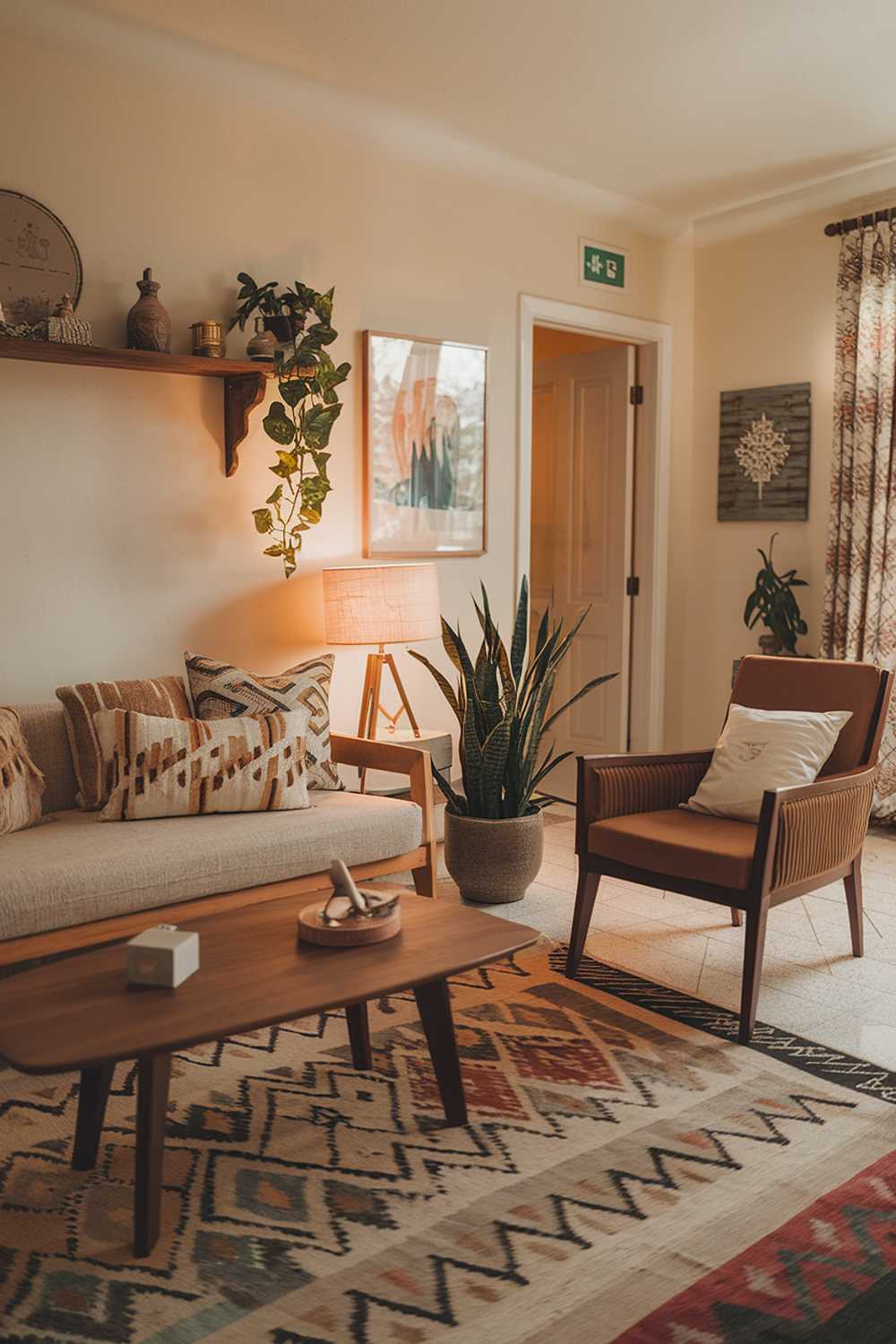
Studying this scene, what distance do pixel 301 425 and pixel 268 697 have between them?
1007mm

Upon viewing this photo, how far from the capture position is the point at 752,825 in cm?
325

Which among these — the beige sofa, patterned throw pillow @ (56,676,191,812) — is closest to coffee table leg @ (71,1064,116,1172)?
the beige sofa

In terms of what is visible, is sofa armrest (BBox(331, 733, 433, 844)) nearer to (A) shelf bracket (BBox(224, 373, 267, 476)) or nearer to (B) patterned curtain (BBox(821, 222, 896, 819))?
(A) shelf bracket (BBox(224, 373, 267, 476))

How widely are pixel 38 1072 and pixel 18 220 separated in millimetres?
2633

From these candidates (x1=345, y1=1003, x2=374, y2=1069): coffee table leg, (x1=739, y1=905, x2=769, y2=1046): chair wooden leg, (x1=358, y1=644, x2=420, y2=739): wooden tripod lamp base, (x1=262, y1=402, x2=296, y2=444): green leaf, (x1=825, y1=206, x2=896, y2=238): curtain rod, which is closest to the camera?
(x1=345, y1=1003, x2=374, y2=1069): coffee table leg

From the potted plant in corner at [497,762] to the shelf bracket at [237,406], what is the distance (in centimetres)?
93

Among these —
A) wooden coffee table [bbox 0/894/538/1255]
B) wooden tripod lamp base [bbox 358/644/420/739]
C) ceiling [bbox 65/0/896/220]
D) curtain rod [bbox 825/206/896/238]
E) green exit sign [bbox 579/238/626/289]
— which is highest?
ceiling [bbox 65/0/896/220]

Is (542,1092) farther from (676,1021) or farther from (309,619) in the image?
(309,619)

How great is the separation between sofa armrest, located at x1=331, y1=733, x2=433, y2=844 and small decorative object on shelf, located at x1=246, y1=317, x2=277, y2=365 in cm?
127

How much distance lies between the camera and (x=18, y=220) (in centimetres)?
339

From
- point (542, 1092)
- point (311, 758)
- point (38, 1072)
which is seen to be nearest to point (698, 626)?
point (311, 758)

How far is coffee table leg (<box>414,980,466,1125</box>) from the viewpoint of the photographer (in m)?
2.28

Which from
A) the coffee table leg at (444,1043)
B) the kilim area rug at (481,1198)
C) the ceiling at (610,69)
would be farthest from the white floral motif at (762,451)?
Result: the coffee table leg at (444,1043)

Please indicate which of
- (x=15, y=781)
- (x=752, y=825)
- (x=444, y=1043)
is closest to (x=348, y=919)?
(x=444, y=1043)
